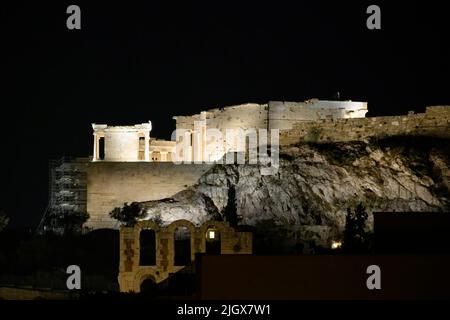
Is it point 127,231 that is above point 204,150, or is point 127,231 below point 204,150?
below

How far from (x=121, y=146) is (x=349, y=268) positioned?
34103 mm

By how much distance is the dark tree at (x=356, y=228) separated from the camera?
39.8 metres

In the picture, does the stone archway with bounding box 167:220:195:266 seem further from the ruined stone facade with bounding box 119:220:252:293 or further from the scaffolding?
the scaffolding

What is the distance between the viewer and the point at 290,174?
47688 mm

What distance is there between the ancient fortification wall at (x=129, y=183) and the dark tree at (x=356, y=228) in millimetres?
9806

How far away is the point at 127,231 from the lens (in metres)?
33.7

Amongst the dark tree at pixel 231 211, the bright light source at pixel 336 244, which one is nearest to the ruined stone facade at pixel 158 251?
the bright light source at pixel 336 244

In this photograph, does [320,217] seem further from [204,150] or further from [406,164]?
[204,150]

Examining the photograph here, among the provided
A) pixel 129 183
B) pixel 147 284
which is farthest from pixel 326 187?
pixel 147 284

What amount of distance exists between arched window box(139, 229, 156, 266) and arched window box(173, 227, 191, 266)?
3.46 ft

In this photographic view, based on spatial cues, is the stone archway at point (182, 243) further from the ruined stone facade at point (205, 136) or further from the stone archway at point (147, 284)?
the ruined stone facade at point (205, 136)
